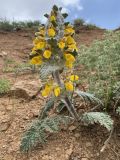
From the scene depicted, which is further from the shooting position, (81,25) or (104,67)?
(81,25)

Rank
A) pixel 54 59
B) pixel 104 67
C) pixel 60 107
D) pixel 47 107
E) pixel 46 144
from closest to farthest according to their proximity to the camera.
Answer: pixel 54 59 → pixel 46 144 → pixel 47 107 → pixel 60 107 → pixel 104 67

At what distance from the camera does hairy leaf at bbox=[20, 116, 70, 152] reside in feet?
11.8

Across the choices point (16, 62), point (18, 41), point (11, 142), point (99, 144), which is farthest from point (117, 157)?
point (18, 41)

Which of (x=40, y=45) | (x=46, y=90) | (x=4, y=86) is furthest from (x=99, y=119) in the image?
(x=4, y=86)

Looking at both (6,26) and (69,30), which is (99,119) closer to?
(69,30)

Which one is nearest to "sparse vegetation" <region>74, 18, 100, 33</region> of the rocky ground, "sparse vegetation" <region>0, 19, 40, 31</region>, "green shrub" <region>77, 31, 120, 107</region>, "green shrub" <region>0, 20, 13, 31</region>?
"sparse vegetation" <region>0, 19, 40, 31</region>

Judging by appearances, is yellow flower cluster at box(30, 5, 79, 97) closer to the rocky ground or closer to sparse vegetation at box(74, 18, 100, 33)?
the rocky ground

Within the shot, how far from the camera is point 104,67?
15.7 ft

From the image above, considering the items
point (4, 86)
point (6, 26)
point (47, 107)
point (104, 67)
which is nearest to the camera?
point (47, 107)

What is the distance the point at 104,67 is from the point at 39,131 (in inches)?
56.7

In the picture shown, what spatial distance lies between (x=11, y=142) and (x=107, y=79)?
1.31m

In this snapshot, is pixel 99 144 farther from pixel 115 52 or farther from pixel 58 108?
pixel 115 52

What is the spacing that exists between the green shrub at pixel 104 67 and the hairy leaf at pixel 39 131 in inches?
24.3

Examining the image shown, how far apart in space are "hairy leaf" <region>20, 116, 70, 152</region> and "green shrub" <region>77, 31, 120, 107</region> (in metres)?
0.62
